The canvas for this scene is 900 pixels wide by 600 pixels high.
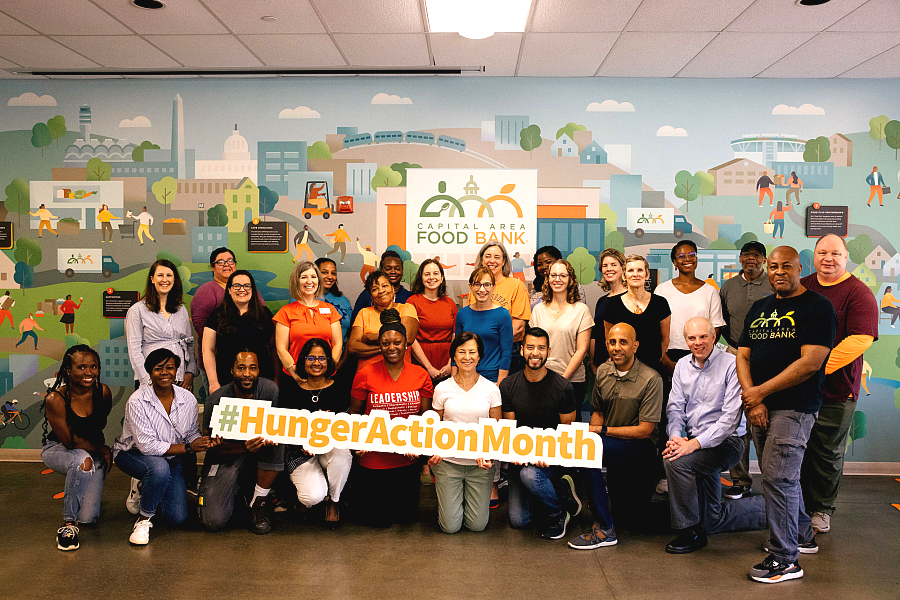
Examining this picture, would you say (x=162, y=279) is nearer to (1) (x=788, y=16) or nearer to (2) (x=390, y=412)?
(2) (x=390, y=412)

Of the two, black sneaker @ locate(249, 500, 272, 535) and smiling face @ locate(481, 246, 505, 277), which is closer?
black sneaker @ locate(249, 500, 272, 535)

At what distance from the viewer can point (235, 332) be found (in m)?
3.79

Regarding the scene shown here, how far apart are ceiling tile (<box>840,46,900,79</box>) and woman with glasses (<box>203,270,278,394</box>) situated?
16.0 feet

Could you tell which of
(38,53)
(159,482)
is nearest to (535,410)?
(159,482)

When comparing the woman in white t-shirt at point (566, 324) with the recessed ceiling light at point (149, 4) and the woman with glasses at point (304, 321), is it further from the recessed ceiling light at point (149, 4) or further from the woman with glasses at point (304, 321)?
the recessed ceiling light at point (149, 4)

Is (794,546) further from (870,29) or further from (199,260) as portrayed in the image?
(199,260)

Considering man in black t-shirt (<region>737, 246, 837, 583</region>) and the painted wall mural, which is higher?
the painted wall mural

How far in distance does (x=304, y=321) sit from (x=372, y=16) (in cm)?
202

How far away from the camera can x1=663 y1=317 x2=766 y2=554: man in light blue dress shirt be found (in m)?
3.09

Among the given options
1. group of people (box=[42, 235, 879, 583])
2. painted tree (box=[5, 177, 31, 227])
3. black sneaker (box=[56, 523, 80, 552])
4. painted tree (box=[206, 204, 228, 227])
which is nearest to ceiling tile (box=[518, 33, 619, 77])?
group of people (box=[42, 235, 879, 583])

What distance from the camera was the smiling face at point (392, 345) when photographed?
11.0 feet

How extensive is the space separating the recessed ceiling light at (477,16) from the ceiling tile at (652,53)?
0.82 metres

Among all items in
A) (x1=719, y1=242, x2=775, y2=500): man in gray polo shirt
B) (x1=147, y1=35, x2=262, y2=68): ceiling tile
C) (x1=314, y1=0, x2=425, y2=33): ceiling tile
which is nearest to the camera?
(x1=314, y1=0, x2=425, y2=33): ceiling tile

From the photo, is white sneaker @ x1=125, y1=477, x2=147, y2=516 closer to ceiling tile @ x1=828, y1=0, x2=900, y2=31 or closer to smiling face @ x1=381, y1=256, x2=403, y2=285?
smiling face @ x1=381, y1=256, x2=403, y2=285
